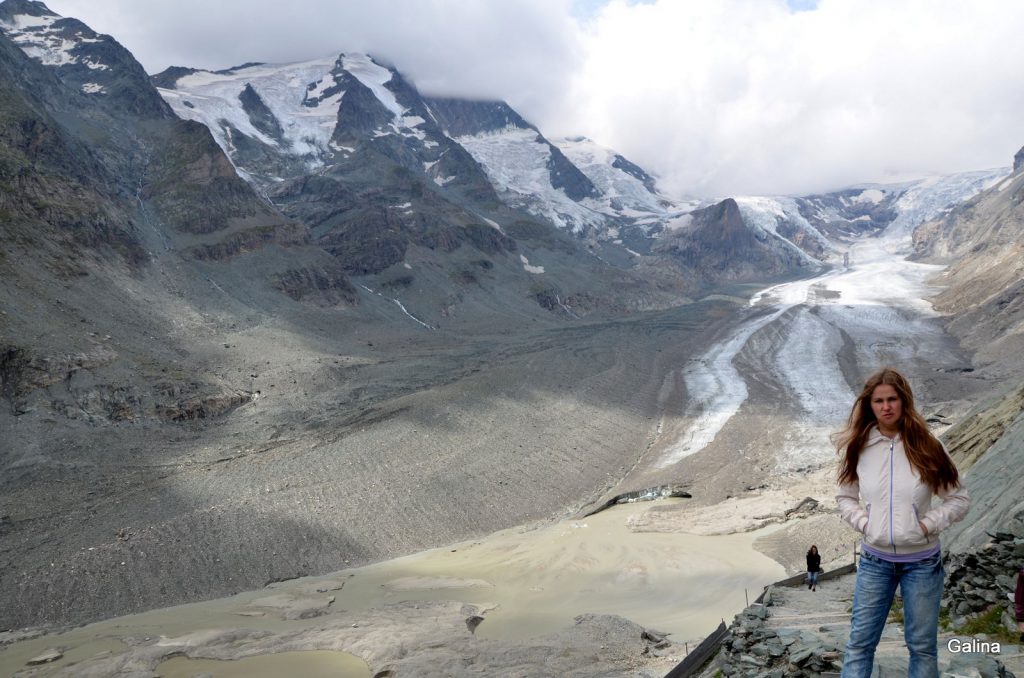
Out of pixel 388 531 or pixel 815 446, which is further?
pixel 815 446

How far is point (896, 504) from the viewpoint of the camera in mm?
5262

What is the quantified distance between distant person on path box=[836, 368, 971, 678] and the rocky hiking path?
1349 millimetres

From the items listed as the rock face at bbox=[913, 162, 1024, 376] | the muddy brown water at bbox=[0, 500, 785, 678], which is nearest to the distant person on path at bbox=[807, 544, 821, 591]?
the muddy brown water at bbox=[0, 500, 785, 678]

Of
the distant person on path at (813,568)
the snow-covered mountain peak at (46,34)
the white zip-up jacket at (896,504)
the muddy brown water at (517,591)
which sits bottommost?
the muddy brown water at (517,591)

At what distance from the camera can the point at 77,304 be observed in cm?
5506

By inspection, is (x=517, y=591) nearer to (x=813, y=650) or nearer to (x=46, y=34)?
(x=813, y=650)

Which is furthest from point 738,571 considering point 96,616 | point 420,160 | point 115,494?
point 420,160

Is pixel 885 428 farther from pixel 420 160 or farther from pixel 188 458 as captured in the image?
pixel 420 160

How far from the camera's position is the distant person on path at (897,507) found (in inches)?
205

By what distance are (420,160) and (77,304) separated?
130 m

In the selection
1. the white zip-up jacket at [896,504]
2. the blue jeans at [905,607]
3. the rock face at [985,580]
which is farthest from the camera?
the rock face at [985,580]

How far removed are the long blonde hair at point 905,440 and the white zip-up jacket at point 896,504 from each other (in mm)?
50

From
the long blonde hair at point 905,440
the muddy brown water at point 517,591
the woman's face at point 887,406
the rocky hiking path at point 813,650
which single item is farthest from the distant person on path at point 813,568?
the woman's face at point 887,406

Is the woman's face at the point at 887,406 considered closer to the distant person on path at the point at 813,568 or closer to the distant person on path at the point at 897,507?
the distant person on path at the point at 897,507
